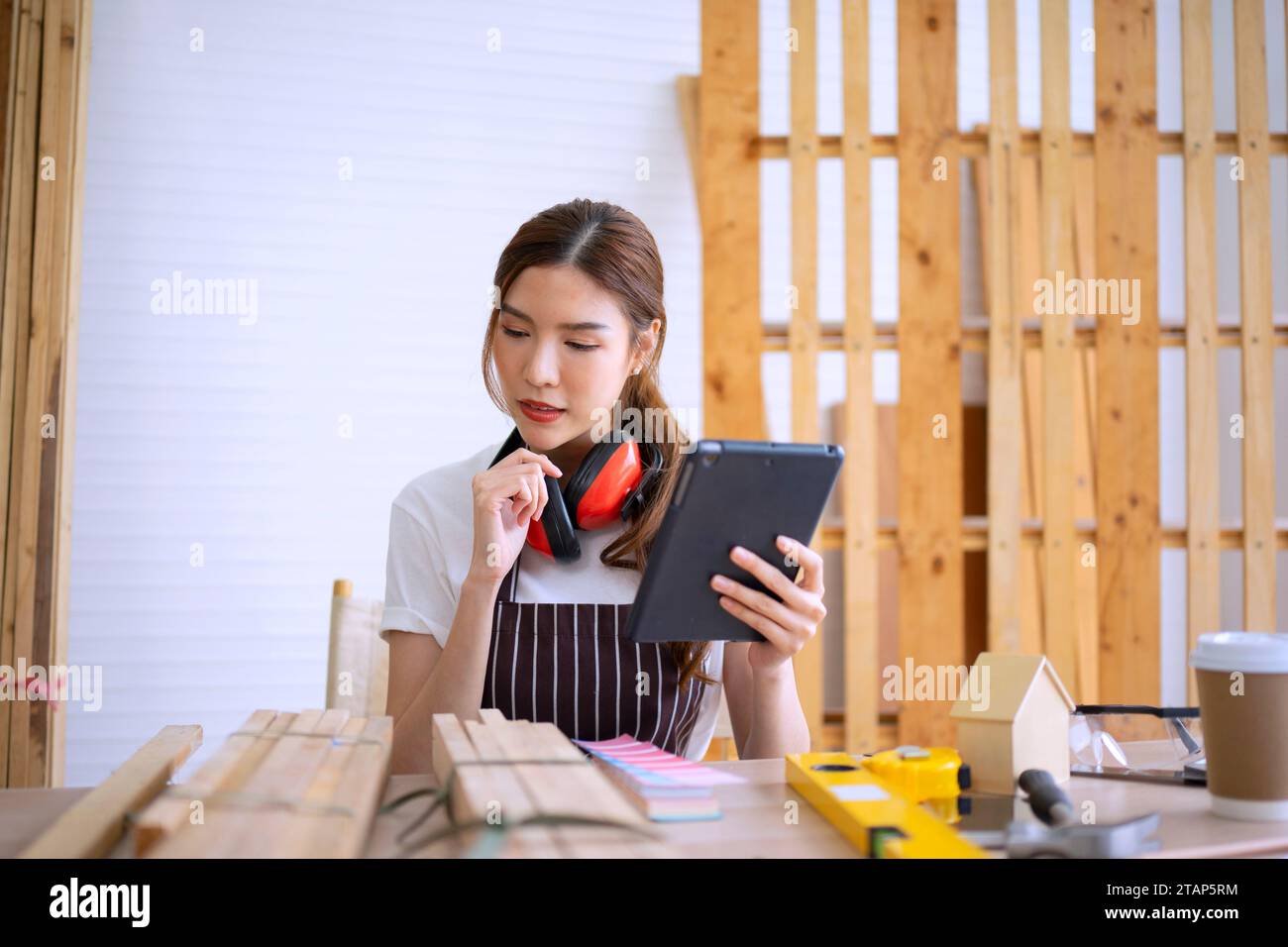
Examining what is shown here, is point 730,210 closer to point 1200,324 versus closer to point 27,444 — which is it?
point 1200,324

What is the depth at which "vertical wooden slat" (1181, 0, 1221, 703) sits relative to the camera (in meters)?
3.13

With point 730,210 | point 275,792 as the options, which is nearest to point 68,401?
point 730,210

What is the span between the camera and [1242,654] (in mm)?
1028

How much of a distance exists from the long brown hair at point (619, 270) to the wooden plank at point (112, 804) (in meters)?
0.81

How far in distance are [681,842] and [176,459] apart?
3.27 meters

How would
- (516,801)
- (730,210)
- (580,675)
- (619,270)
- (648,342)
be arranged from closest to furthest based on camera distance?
1. (516,801)
2. (580,675)
3. (619,270)
4. (648,342)
5. (730,210)

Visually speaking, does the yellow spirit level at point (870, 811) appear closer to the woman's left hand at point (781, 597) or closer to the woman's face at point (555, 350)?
the woman's left hand at point (781, 597)

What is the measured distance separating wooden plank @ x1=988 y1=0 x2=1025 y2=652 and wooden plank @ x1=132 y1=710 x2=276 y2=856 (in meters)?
2.38

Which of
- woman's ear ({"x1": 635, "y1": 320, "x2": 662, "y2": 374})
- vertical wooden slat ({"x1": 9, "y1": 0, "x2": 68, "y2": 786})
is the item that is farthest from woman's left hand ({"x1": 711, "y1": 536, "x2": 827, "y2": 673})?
vertical wooden slat ({"x1": 9, "y1": 0, "x2": 68, "y2": 786})

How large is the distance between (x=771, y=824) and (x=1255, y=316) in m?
2.77

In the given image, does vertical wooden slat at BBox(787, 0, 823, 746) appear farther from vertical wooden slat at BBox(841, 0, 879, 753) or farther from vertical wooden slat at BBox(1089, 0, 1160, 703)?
vertical wooden slat at BBox(1089, 0, 1160, 703)

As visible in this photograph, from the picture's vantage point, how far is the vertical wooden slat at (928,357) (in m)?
3.08

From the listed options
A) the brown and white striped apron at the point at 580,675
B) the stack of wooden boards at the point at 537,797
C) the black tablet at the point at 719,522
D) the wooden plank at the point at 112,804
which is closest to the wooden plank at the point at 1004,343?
the brown and white striped apron at the point at 580,675
